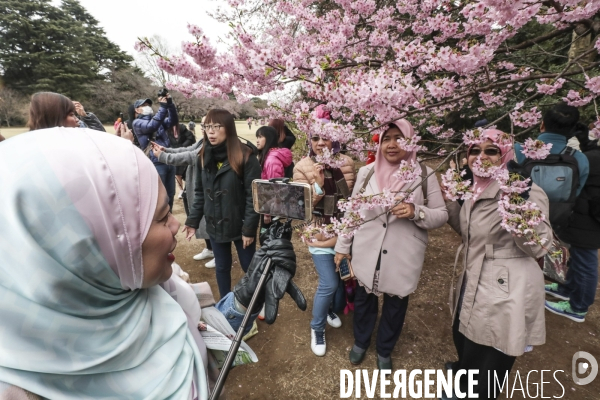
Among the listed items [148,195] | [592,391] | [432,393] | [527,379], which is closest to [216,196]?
[148,195]

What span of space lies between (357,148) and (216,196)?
1666 mm

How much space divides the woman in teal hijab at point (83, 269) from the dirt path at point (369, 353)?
188cm

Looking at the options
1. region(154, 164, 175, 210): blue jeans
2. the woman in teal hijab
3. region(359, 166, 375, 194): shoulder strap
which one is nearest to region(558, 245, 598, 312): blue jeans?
region(359, 166, 375, 194): shoulder strap

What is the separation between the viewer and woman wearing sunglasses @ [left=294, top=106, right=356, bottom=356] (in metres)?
2.58

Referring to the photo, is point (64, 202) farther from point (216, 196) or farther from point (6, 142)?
point (216, 196)

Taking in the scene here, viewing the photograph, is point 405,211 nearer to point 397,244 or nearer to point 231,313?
point 397,244

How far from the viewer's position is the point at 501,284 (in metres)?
1.80

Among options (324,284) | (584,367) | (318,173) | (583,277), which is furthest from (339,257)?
(583,277)

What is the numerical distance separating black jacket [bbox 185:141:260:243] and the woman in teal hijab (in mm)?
1787

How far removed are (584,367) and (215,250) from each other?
3780mm

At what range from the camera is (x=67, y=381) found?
2.40 ft

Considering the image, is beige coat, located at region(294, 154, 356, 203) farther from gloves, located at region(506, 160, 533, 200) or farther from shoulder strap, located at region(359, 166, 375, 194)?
gloves, located at region(506, 160, 533, 200)

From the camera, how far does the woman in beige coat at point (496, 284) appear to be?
1.74 meters

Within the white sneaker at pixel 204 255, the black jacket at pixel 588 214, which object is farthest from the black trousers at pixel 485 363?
the white sneaker at pixel 204 255
